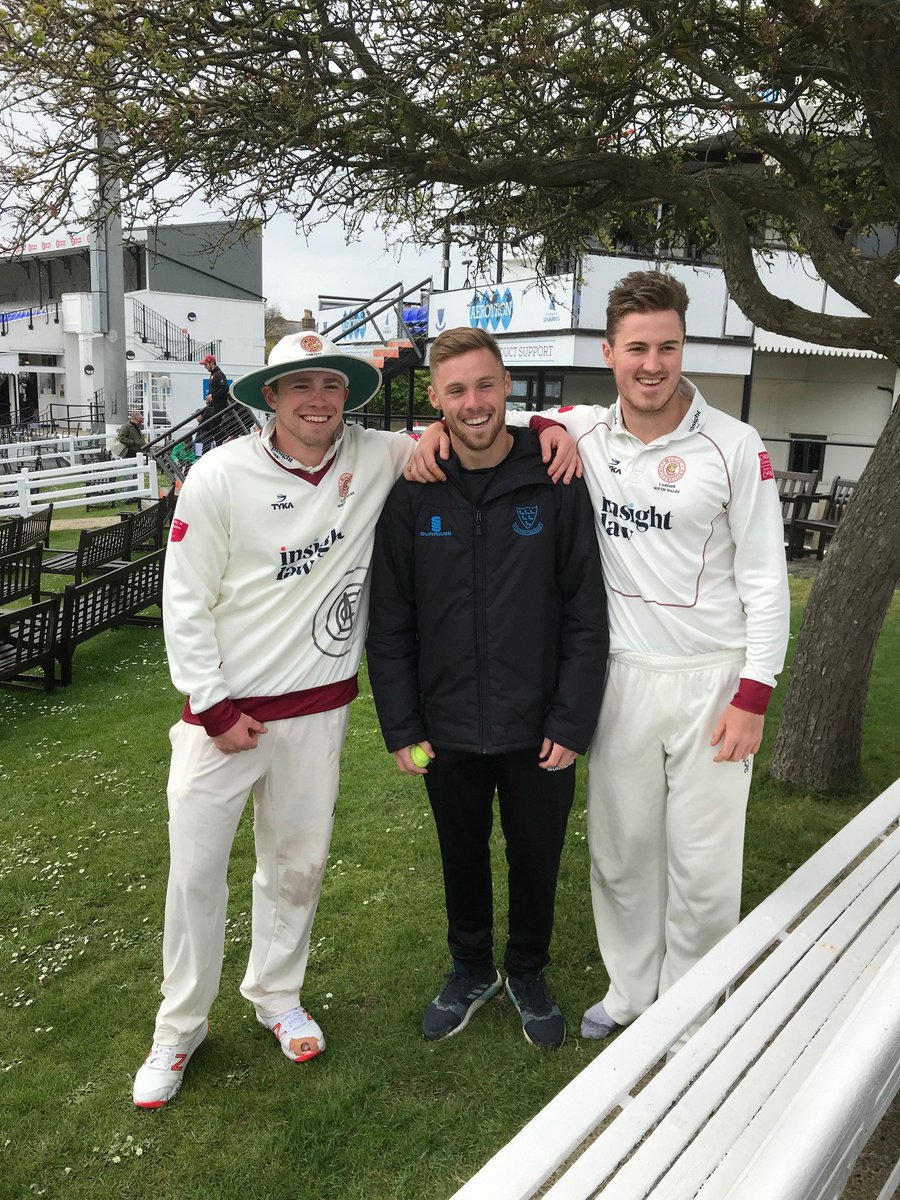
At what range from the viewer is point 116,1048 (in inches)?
127

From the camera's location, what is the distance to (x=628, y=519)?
282 centimetres

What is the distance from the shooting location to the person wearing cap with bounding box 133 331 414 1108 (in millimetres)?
2799

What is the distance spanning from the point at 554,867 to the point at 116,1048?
1673 mm

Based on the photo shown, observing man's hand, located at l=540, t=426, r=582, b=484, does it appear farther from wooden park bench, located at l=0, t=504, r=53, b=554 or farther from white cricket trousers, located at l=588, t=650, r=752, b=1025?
wooden park bench, located at l=0, t=504, r=53, b=554

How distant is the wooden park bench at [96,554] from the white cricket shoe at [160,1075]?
684 centimetres

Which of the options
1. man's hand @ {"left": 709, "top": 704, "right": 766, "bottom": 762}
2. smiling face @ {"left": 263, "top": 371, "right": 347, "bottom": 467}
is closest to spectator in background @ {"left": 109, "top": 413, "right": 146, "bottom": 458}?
smiling face @ {"left": 263, "top": 371, "right": 347, "bottom": 467}

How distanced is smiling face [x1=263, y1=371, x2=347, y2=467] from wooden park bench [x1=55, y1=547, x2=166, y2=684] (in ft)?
16.2

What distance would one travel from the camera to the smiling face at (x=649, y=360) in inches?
105

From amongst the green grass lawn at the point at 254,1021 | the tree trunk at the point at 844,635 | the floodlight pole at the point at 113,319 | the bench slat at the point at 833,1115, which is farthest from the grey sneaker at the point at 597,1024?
the floodlight pole at the point at 113,319

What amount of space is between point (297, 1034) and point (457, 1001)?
0.57 metres

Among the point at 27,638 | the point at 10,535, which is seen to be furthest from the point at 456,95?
the point at 10,535

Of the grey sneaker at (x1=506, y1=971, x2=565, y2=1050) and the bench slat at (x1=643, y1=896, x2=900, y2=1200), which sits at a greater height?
the bench slat at (x1=643, y1=896, x2=900, y2=1200)

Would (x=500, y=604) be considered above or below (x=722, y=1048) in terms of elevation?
above

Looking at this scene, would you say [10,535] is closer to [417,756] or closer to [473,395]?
[417,756]
